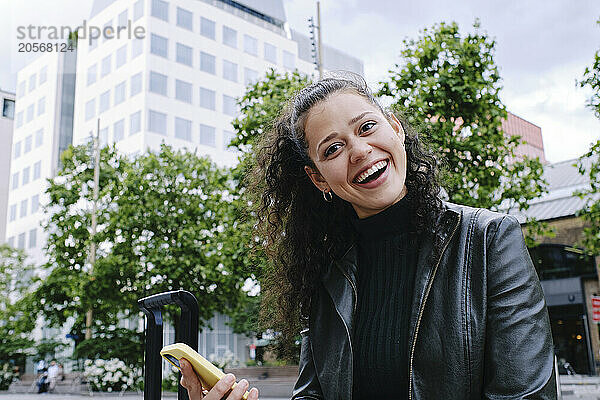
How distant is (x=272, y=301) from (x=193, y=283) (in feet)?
59.2

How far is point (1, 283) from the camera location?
33.6 metres

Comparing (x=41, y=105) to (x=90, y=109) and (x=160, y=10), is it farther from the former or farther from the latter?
(x=160, y=10)

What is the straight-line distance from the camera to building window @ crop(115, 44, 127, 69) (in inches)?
1769

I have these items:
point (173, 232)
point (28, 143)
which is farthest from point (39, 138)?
point (173, 232)

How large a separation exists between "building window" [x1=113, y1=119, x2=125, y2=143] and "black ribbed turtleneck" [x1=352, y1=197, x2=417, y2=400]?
43.2 meters

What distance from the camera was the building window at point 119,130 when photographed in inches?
1710

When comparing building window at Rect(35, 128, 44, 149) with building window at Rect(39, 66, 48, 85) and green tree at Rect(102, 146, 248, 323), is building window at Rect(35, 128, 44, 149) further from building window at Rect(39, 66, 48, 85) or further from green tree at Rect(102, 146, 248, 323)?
green tree at Rect(102, 146, 248, 323)

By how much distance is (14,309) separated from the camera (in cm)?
3042

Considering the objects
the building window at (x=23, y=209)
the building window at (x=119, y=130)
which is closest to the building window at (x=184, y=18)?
the building window at (x=119, y=130)

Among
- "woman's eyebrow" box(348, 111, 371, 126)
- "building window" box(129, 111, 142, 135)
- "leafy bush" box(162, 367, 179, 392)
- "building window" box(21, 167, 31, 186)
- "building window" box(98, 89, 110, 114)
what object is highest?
"building window" box(98, 89, 110, 114)

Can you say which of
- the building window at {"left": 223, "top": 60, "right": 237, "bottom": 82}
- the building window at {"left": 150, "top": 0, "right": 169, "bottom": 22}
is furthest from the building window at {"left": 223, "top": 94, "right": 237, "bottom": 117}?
the building window at {"left": 150, "top": 0, "right": 169, "bottom": 22}

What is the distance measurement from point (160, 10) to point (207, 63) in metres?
4.93

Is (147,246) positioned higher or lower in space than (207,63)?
lower

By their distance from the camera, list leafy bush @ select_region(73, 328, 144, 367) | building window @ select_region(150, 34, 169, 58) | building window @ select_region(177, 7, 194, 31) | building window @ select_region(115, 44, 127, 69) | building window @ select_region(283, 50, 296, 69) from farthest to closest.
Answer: building window @ select_region(283, 50, 296, 69) → building window @ select_region(177, 7, 194, 31) → building window @ select_region(115, 44, 127, 69) → building window @ select_region(150, 34, 169, 58) → leafy bush @ select_region(73, 328, 144, 367)
